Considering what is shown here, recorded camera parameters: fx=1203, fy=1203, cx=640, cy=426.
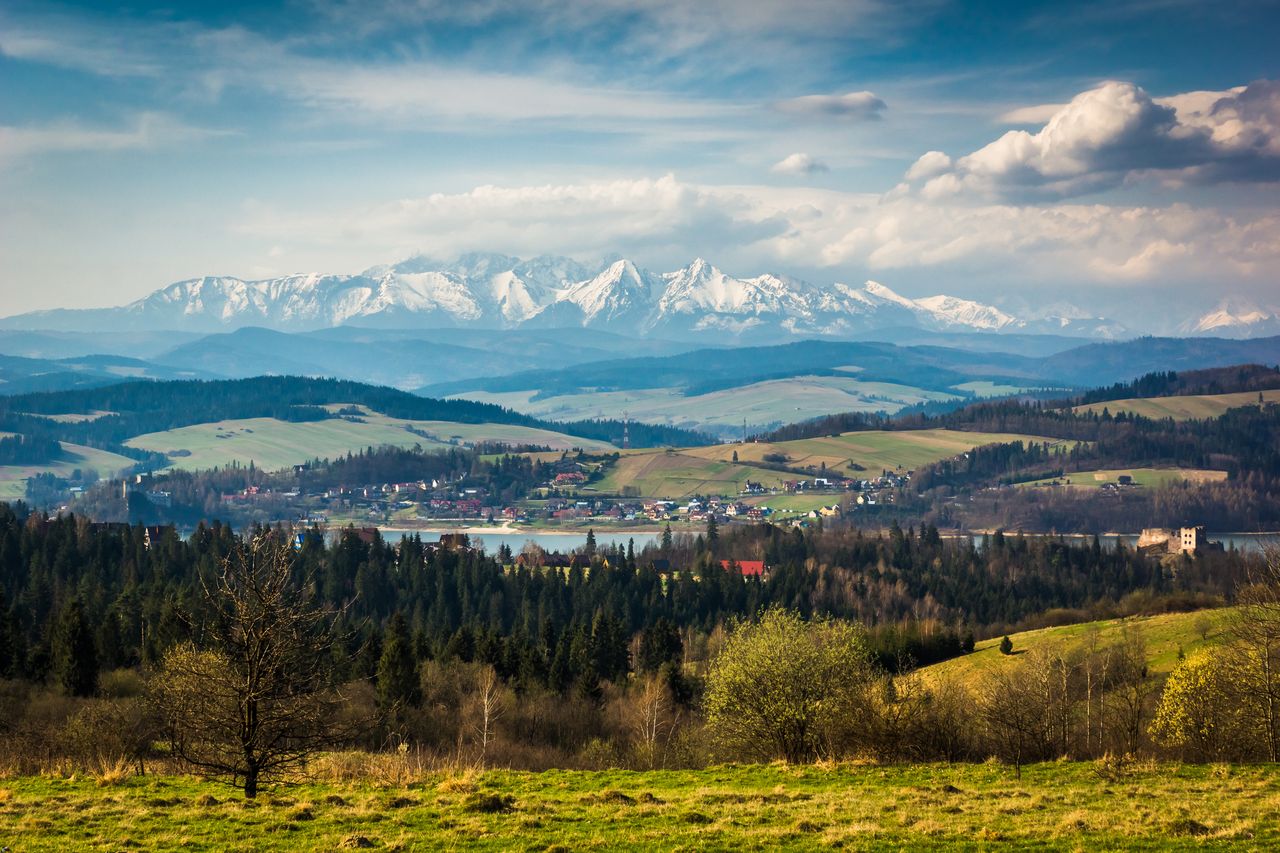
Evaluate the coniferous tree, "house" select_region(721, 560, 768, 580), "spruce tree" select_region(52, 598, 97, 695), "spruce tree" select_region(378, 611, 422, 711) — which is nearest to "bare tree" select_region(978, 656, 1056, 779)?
"spruce tree" select_region(378, 611, 422, 711)

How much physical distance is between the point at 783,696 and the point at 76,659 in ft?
108

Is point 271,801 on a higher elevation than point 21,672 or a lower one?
higher

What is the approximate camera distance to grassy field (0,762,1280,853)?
19.0 metres

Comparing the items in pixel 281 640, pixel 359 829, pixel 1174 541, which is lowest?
pixel 1174 541

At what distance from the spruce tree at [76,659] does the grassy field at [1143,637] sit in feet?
127

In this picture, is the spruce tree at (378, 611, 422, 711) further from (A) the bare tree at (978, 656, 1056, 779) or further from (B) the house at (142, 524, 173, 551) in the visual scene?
(B) the house at (142, 524, 173, 551)

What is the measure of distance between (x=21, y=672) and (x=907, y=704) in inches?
1629

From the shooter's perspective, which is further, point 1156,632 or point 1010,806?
point 1156,632

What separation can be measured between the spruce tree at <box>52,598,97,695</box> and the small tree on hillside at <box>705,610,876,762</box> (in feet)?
97.5

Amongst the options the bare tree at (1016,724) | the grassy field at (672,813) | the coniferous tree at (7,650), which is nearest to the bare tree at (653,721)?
the bare tree at (1016,724)

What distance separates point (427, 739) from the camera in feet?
163

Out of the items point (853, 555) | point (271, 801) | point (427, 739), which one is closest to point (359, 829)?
point (271, 801)

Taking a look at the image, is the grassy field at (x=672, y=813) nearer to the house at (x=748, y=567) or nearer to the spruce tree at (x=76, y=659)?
the spruce tree at (x=76, y=659)

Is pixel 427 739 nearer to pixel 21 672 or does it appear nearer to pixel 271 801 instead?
pixel 21 672
